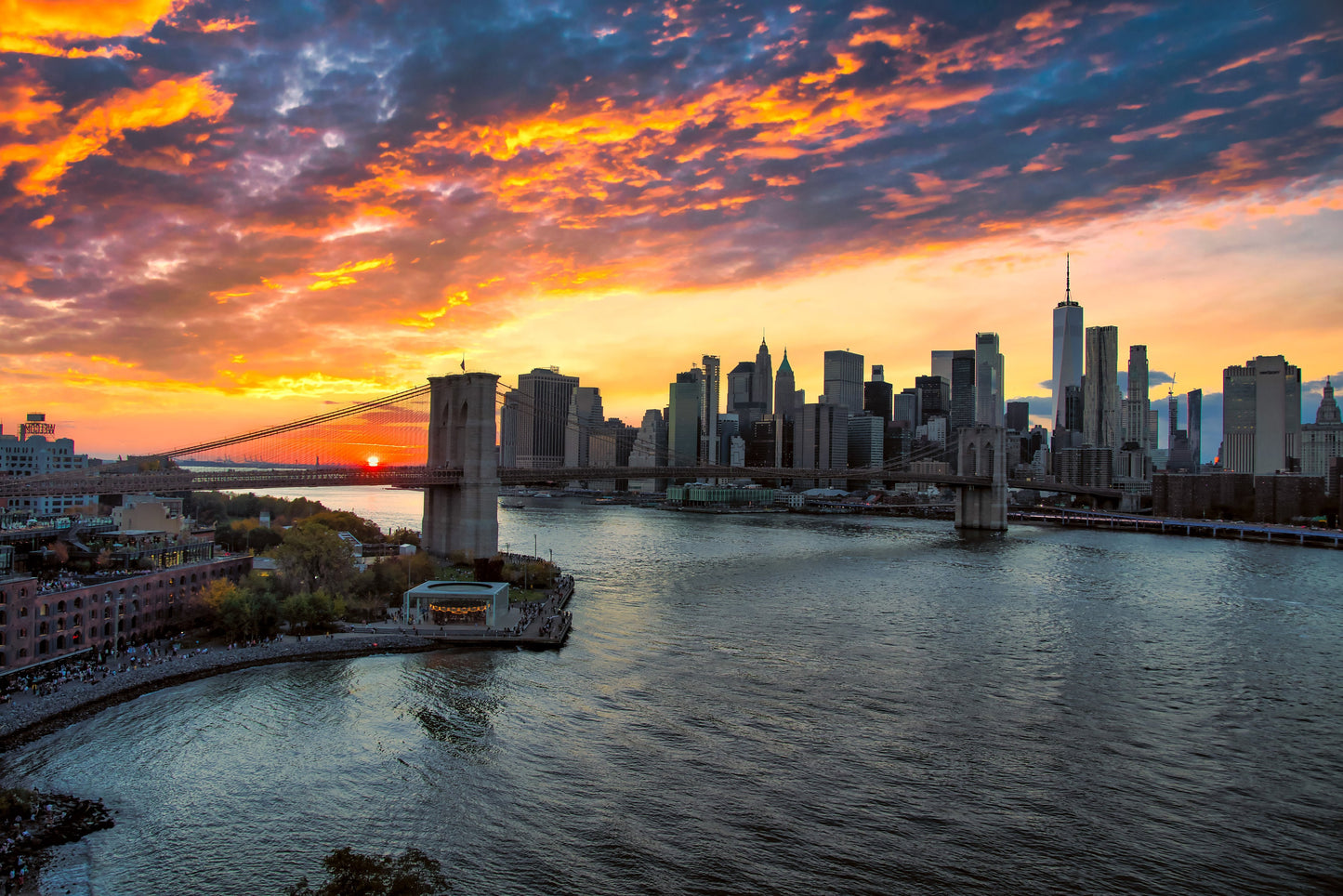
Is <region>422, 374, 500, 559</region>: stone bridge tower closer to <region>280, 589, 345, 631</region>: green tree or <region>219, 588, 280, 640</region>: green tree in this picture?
<region>280, 589, 345, 631</region>: green tree

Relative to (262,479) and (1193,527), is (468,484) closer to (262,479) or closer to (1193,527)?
(262,479)

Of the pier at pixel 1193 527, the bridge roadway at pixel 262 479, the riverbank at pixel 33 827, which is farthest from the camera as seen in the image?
the pier at pixel 1193 527

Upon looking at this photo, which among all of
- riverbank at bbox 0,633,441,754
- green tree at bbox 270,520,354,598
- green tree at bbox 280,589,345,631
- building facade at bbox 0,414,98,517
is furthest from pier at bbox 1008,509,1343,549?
building facade at bbox 0,414,98,517

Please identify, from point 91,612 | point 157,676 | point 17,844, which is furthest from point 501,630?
point 17,844

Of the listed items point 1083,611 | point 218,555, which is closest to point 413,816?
point 218,555

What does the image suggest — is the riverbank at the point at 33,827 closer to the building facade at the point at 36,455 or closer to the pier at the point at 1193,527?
the building facade at the point at 36,455

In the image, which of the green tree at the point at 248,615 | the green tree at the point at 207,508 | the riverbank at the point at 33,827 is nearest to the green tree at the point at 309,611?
the green tree at the point at 248,615

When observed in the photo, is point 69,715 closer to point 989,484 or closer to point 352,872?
point 352,872
